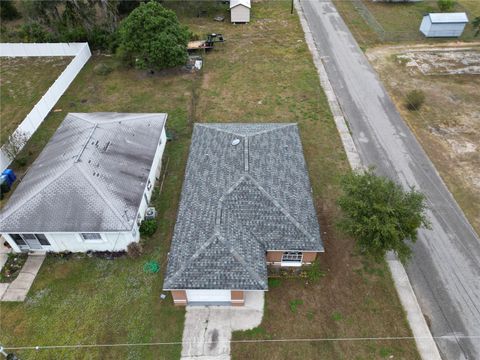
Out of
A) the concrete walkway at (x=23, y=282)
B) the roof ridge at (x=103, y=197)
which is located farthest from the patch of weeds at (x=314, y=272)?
the concrete walkway at (x=23, y=282)

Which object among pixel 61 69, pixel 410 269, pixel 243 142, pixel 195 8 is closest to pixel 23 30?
pixel 61 69

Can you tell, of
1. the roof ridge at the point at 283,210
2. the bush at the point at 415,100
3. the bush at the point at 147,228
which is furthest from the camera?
the bush at the point at 415,100

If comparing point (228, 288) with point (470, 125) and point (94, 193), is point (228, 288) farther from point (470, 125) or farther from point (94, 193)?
point (470, 125)

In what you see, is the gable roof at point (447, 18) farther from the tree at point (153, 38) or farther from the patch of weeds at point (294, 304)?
the patch of weeds at point (294, 304)

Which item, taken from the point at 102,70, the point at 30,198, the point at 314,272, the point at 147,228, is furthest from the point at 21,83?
the point at 314,272

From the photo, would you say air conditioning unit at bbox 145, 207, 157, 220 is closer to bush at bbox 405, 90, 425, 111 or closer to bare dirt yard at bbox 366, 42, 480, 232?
bare dirt yard at bbox 366, 42, 480, 232
